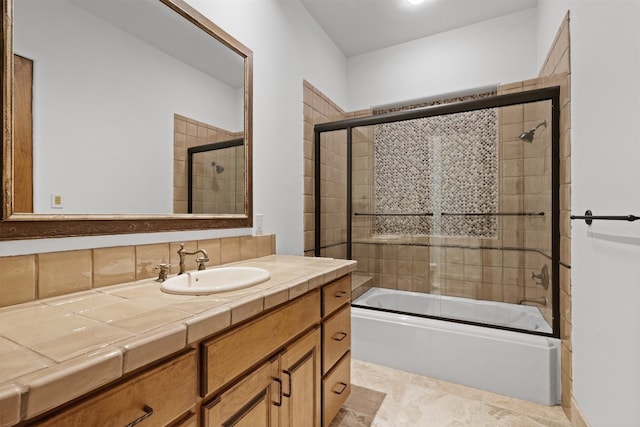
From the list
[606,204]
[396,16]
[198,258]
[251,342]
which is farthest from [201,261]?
[396,16]

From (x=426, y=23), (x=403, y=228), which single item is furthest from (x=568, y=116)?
(x=426, y=23)

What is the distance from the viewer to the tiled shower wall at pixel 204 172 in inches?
56.3

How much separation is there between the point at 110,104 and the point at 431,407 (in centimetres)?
217

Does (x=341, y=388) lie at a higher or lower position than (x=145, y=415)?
lower

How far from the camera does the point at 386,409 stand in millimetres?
1752

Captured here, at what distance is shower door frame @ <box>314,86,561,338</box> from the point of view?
1.89 m

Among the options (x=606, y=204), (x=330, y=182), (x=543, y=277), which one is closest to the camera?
(x=606, y=204)

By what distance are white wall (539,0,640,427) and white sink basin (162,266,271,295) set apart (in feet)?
4.40

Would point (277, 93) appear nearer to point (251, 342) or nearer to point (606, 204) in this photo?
point (251, 342)

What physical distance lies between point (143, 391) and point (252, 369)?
380 mm

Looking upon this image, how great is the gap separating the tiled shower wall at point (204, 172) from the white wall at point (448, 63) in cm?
192

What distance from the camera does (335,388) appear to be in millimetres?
1523

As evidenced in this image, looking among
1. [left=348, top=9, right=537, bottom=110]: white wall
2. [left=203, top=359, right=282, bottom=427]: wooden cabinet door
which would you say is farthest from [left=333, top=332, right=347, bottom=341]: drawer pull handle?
[left=348, top=9, right=537, bottom=110]: white wall

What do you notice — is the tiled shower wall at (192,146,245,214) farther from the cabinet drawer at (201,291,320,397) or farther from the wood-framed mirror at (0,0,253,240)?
the cabinet drawer at (201,291,320,397)
